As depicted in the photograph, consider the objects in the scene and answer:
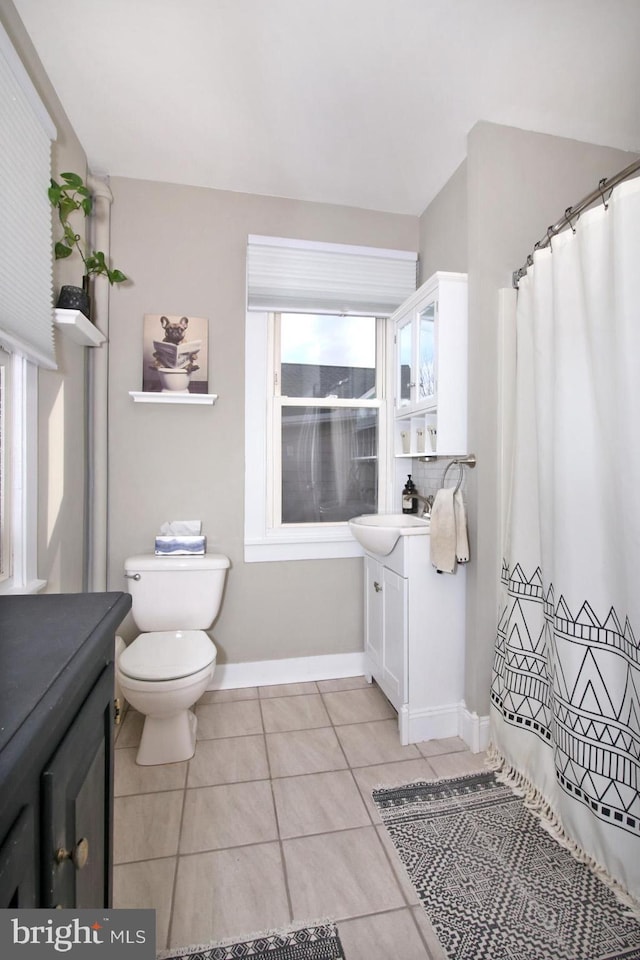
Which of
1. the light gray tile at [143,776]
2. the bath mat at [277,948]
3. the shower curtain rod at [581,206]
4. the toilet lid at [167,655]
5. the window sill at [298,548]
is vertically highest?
the shower curtain rod at [581,206]

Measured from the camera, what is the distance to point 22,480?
1.59 metres

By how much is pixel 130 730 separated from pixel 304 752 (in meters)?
0.82

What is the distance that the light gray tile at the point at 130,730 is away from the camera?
197 cm

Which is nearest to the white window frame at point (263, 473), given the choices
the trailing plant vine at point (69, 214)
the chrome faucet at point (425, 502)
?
the chrome faucet at point (425, 502)

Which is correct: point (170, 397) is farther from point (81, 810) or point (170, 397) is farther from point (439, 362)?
point (81, 810)

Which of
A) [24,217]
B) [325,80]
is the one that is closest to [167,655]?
[24,217]

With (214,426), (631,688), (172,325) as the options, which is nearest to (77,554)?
(214,426)

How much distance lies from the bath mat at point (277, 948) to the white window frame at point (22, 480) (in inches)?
45.3

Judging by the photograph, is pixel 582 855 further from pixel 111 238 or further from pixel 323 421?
pixel 111 238

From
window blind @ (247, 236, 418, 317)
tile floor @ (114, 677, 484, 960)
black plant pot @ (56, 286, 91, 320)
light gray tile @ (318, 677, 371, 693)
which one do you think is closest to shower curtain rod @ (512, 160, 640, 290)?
window blind @ (247, 236, 418, 317)

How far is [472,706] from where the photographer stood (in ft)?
6.41

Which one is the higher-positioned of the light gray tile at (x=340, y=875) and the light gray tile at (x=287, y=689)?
the light gray tile at (x=287, y=689)

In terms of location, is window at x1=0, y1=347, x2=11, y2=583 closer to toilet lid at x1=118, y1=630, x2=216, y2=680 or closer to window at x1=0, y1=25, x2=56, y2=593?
window at x1=0, y1=25, x2=56, y2=593

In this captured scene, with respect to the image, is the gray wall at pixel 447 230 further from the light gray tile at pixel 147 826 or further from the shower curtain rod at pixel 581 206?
the light gray tile at pixel 147 826
